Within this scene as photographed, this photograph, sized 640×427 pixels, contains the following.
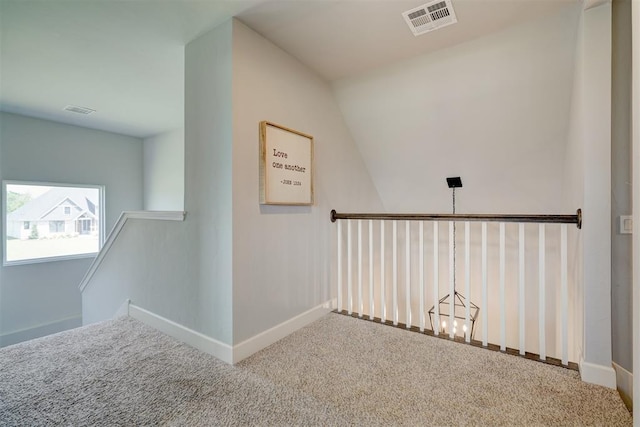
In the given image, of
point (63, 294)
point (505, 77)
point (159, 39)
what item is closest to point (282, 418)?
point (159, 39)

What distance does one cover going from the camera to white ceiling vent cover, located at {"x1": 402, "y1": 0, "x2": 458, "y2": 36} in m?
1.94

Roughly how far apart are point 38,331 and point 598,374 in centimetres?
640

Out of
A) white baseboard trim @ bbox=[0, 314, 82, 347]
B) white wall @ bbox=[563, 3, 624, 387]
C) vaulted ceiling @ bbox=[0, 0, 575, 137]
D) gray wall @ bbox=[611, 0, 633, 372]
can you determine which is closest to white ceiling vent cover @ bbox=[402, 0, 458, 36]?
vaulted ceiling @ bbox=[0, 0, 575, 137]

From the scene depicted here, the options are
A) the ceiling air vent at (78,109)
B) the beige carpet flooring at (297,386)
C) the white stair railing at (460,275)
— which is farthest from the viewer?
the ceiling air vent at (78,109)

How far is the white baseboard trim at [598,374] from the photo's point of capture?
5.57 feet

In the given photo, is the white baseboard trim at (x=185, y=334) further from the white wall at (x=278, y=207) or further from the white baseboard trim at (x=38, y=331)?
the white baseboard trim at (x=38, y=331)

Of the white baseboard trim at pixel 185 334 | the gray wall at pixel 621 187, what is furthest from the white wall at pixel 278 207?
the gray wall at pixel 621 187

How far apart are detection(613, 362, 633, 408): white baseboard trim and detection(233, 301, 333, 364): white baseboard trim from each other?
6.90ft

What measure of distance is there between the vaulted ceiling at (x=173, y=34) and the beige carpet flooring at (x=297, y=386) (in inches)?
94.7

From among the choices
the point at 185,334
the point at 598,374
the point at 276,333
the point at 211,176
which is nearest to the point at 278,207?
the point at 211,176

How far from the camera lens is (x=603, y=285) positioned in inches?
67.4

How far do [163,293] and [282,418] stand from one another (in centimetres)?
165

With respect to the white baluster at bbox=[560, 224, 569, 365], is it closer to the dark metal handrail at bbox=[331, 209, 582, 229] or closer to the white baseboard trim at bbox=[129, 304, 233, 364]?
the dark metal handrail at bbox=[331, 209, 582, 229]

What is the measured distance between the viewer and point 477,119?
2.87 m
